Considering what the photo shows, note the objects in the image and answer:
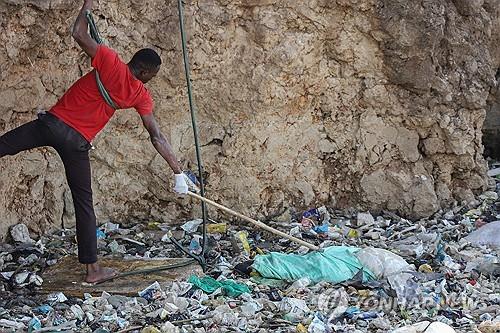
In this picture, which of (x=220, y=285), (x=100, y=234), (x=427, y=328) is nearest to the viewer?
(x=427, y=328)

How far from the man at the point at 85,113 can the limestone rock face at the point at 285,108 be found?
118 centimetres

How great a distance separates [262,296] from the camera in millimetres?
6312

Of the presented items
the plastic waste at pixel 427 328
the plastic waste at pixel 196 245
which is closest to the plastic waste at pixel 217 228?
the plastic waste at pixel 196 245

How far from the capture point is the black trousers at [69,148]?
6.13 m

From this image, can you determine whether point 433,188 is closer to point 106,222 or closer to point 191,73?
point 191,73

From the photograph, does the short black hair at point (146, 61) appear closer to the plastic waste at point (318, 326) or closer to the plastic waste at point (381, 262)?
the plastic waste at point (318, 326)

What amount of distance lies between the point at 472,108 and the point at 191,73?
2.64 m

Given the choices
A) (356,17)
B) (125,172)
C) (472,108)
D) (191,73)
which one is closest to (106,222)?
(125,172)

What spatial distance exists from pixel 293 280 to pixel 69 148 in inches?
71.9

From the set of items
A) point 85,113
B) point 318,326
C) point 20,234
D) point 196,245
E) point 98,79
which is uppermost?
point 98,79

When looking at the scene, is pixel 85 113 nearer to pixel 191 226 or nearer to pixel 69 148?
pixel 69 148

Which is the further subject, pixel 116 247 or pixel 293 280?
pixel 116 247

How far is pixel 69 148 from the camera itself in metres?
6.16

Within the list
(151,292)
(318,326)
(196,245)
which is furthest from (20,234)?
(318,326)
